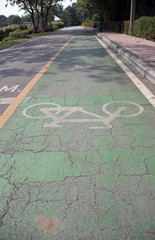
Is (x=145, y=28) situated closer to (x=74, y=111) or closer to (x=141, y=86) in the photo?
(x=141, y=86)

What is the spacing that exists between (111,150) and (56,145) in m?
0.74

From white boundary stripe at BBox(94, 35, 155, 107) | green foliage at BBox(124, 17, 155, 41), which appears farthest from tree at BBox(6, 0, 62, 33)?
white boundary stripe at BBox(94, 35, 155, 107)

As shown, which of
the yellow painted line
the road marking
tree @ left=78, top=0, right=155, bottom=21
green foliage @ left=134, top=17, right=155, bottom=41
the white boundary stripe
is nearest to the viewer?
the yellow painted line

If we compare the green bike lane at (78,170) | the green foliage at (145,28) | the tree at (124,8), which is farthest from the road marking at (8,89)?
the tree at (124,8)

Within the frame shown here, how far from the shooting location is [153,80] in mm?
5590

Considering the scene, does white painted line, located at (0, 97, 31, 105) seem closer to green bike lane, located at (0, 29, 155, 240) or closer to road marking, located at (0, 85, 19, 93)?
green bike lane, located at (0, 29, 155, 240)

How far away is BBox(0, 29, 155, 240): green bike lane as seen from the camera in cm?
177

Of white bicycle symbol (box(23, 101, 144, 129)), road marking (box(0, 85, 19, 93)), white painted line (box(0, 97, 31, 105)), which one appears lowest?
white bicycle symbol (box(23, 101, 144, 129))

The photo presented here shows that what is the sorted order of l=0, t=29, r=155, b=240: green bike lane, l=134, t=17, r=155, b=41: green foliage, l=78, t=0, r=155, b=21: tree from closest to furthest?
1. l=0, t=29, r=155, b=240: green bike lane
2. l=134, t=17, r=155, b=41: green foliage
3. l=78, t=0, r=155, b=21: tree

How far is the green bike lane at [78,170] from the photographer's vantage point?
1771 millimetres

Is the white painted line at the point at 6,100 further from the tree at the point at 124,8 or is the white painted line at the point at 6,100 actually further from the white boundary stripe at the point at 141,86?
the tree at the point at 124,8

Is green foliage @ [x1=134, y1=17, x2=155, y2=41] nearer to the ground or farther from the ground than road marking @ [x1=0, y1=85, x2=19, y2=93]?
farther from the ground

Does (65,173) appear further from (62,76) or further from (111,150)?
(62,76)

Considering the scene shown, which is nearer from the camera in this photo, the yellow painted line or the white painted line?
the yellow painted line
